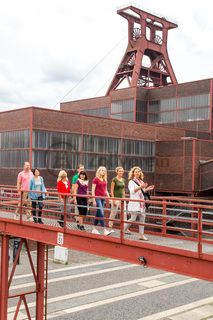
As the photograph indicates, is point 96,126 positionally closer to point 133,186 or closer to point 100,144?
point 100,144

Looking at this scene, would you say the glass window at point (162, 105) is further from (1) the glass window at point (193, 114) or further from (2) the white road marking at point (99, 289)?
(2) the white road marking at point (99, 289)

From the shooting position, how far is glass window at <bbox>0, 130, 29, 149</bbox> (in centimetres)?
3103

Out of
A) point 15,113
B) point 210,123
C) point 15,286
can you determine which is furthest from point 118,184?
point 210,123

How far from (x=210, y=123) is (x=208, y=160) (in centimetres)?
924

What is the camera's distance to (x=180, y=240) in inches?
403

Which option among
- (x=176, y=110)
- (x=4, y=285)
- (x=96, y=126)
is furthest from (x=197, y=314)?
(x=176, y=110)

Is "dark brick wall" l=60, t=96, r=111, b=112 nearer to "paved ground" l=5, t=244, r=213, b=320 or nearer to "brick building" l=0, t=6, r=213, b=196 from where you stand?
"brick building" l=0, t=6, r=213, b=196

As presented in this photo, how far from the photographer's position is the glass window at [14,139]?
102 feet

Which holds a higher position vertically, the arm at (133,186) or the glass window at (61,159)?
the glass window at (61,159)

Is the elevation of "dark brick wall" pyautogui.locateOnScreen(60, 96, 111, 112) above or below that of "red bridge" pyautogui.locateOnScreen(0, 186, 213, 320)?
above

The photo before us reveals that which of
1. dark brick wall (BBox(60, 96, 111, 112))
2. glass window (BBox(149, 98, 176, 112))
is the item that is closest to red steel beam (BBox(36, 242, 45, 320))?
glass window (BBox(149, 98, 176, 112))

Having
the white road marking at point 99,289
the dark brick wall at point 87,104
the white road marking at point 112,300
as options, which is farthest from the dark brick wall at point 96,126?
the white road marking at point 112,300

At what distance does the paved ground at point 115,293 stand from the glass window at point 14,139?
8441mm

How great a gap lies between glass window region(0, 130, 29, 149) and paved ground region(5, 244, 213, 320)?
8441mm
